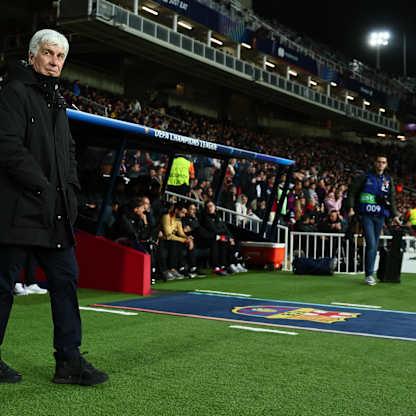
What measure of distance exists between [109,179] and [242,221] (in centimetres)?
545

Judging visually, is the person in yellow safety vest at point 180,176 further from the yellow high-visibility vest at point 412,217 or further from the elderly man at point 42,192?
the yellow high-visibility vest at point 412,217

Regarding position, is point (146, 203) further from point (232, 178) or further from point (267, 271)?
point (232, 178)

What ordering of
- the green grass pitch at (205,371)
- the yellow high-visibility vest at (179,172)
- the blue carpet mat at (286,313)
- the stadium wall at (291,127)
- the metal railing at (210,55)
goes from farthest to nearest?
the stadium wall at (291,127) < the metal railing at (210,55) < the yellow high-visibility vest at (179,172) < the blue carpet mat at (286,313) < the green grass pitch at (205,371)

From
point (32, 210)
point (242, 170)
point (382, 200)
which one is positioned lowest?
point (32, 210)

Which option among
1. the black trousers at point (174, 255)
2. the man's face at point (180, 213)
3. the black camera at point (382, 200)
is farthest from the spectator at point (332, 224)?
the black trousers at point (174, 255)

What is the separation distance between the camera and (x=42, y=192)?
325cm

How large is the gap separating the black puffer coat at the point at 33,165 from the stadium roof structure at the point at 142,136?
4.07m

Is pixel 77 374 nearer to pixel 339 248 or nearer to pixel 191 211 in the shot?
pixel 191 211

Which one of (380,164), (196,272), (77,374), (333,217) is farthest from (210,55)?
(77,374)

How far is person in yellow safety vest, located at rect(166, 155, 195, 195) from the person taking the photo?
12104 mm

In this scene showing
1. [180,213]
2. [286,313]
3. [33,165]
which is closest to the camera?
[33,165]

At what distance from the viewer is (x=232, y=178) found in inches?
562

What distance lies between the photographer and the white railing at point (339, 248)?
499 inches

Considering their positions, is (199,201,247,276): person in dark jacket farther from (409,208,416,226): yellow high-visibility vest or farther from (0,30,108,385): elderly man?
(409,208,416,226): yellow high-visibility vest
